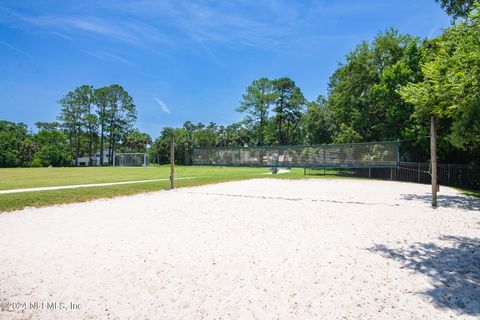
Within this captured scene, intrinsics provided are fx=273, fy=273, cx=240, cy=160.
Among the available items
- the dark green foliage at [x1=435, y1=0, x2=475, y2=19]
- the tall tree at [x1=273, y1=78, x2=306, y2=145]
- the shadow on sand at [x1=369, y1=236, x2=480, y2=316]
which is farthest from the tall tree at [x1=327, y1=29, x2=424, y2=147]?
the tall tree at [x1=273, y1=78, x2=306, y2=145]

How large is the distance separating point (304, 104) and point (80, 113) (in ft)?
192

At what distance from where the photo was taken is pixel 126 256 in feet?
17.0

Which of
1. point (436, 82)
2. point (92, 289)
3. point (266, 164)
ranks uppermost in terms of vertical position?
point (436, 82)

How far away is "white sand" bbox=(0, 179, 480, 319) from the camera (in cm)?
345

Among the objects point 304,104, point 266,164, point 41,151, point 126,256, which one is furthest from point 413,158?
point 41,151

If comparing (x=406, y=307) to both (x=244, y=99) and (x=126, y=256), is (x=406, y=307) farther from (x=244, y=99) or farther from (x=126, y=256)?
(x=244, y=99)

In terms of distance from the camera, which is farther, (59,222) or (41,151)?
(41,151)

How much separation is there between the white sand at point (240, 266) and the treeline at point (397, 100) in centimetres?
606

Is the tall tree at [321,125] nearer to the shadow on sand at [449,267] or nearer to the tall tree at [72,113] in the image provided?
the shadow on sand at [449,267]

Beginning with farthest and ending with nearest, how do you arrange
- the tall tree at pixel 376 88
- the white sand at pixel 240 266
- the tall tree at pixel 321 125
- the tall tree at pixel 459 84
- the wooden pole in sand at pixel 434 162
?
the tall tree at pixel 321 125
the tall tree at pixel 376 88
the wooden pole in sand at pixel 434 162
the tall tree at pixel 459 84
the white sand at pixel 240 266

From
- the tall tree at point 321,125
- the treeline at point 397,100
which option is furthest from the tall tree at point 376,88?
the tall tree at point 321,125

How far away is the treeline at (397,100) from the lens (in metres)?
10.9

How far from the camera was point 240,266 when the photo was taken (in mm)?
4738

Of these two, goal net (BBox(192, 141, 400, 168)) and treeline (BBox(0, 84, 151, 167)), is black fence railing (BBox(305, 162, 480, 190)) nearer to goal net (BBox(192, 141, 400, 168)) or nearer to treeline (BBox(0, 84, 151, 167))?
goal net (BBox(192, 141, 400, 168))
